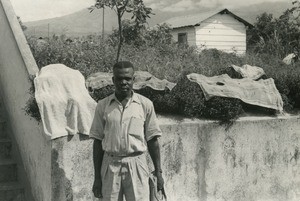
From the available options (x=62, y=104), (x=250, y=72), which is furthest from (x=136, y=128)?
(x=250, y=72)

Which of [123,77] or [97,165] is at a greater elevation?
[123,77]

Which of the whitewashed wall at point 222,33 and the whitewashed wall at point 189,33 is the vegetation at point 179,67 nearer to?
the whitewashed wall at point 189,33

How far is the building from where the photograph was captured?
23.3m

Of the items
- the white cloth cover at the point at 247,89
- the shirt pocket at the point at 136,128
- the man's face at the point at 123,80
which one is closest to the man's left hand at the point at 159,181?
the shirt pocket at the point at 136,128

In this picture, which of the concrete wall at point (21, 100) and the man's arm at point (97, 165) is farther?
the concrete wall at point (21, 100)

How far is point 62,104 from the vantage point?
5.23 metres

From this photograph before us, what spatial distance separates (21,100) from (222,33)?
1936 cm

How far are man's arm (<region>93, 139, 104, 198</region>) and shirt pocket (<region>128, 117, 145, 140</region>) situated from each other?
322mm

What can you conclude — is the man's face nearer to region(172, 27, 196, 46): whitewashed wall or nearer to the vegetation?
the vegetation

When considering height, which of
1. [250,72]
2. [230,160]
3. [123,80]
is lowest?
[230,160]

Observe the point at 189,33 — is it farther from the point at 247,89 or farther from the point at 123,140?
the point at 123,140

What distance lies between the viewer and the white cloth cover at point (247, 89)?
6.39 m

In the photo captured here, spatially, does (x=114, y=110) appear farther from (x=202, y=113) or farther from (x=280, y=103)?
(x=280, y=103)

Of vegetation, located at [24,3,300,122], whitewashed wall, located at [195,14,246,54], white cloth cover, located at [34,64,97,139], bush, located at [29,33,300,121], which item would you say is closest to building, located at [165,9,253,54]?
whitewashed wall, located at [195,14,246,54]
